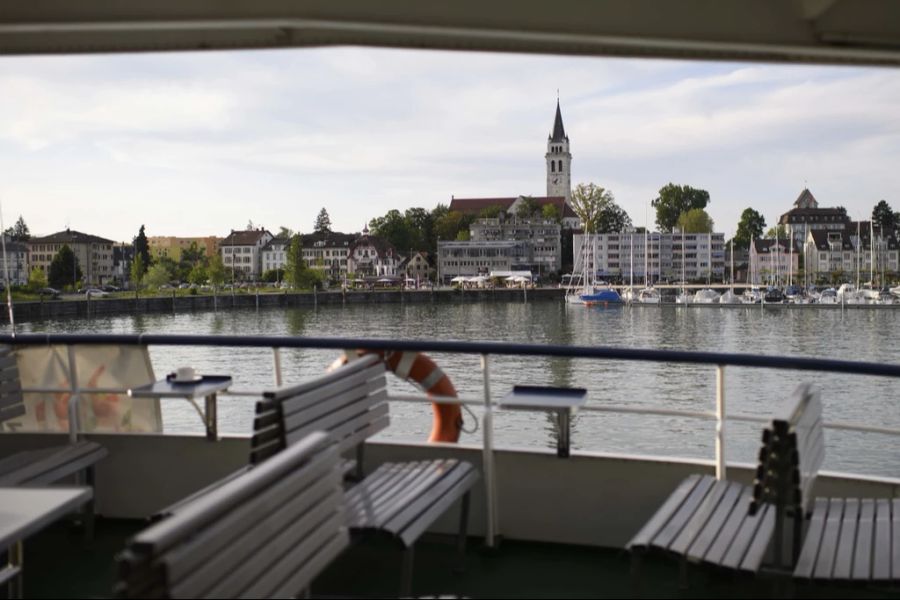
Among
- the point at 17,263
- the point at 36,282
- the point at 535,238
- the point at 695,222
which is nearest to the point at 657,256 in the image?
the point at 695,222

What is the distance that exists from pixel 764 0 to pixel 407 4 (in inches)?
47.2

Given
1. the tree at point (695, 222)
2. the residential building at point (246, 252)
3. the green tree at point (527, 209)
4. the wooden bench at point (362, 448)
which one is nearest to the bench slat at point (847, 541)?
the wooden bench at point (362, 448)

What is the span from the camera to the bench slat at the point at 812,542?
2.51m

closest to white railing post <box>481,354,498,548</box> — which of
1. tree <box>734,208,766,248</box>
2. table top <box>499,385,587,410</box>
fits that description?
table top <box>499,385,587,410</box>

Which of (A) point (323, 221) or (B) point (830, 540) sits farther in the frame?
(A) point (323, 221)

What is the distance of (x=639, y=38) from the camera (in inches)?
124

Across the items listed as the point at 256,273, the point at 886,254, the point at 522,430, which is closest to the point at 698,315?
the point at 522,430

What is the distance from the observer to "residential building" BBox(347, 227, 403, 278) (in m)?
128

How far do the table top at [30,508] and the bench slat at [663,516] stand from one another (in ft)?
5.09

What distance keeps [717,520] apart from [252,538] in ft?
5.51

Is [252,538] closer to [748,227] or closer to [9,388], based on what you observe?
[9,388]

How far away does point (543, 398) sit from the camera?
351cm

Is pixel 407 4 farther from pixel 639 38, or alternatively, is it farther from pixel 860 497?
pixel 860 497

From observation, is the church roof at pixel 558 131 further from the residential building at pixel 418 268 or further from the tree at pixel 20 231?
the tree at pixel 20 231
